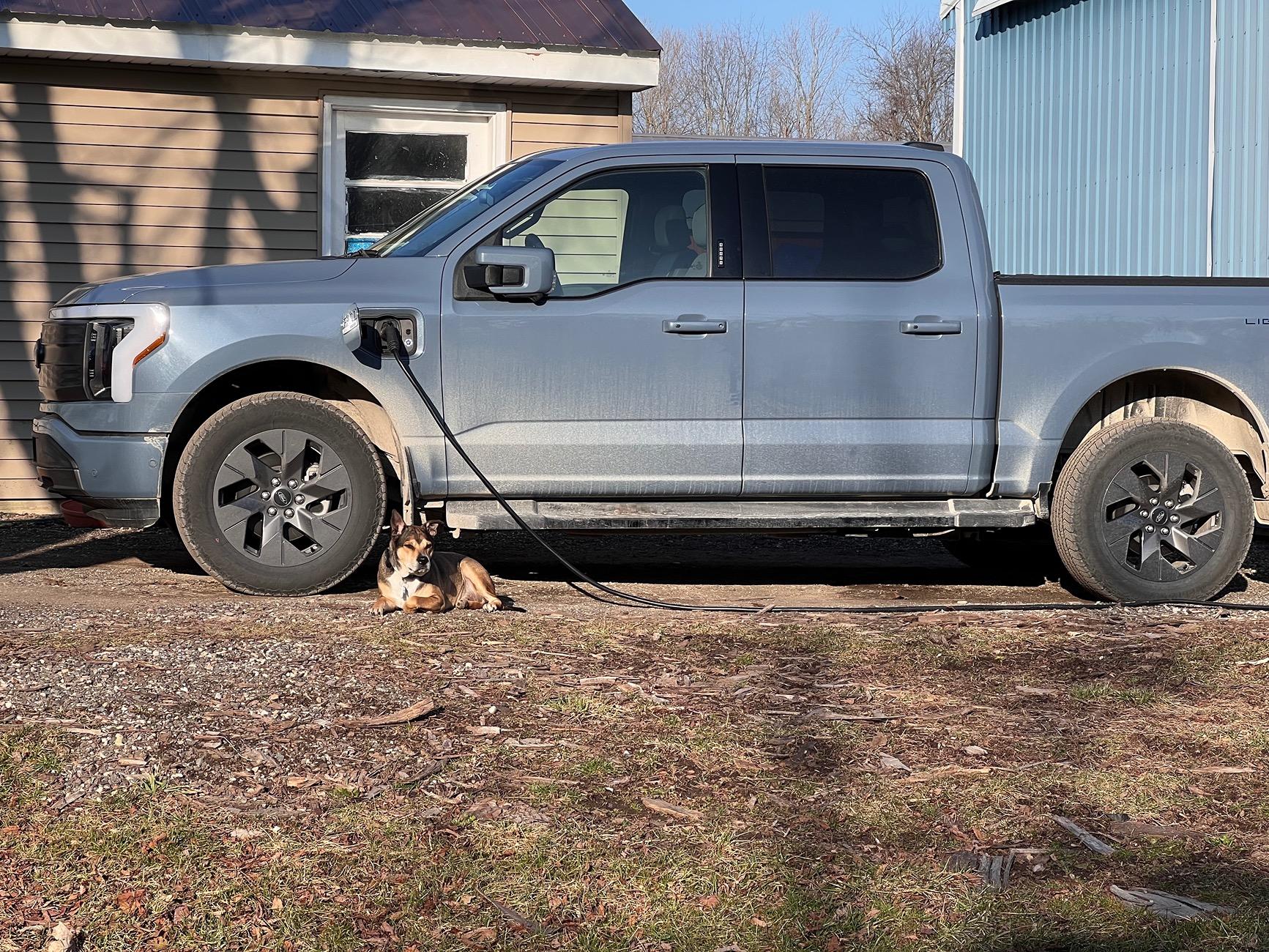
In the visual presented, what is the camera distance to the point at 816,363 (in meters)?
6.57

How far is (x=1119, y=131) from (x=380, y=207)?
7845 mm

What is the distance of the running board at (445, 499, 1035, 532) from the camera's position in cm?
649

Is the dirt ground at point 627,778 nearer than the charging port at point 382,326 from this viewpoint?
Yes

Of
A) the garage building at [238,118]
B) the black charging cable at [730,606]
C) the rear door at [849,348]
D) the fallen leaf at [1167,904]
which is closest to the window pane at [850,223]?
the rear door at [849,348]

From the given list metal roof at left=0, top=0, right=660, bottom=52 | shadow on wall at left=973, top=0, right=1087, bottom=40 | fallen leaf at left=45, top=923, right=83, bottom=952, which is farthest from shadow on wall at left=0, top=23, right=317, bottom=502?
shadow on wall at left=973, top=0, right=1087, bottom=40

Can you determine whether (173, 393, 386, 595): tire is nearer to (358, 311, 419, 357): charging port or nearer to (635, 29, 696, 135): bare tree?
(358, 311, 419, 357): charging port

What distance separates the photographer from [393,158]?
444 inches

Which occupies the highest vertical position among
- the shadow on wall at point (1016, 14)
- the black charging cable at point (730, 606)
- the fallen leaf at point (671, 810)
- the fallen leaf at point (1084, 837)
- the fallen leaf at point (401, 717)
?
the shadow on wall at point (1016, 14)

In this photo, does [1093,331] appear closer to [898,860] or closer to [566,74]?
[898,860]

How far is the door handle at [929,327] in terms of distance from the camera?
6.60 metres

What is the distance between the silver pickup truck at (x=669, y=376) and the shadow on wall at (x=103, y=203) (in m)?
4.15

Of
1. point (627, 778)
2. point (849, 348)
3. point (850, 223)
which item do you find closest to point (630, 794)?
point (627, 778)

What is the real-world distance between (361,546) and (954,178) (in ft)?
10.6

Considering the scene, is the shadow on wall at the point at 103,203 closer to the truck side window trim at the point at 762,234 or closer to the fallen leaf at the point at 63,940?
the truck side window trim at the point at 762,234
